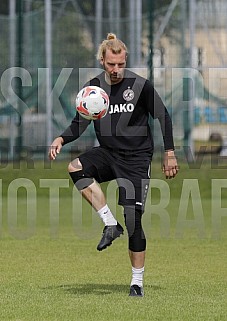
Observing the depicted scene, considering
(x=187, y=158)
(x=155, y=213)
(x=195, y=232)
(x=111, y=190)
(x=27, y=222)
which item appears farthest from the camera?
(x=187, y=158)

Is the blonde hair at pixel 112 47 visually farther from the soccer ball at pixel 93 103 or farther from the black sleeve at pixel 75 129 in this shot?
the black sleeve at pixel 75 129

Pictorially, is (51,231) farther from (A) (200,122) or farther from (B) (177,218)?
(A) (200,122)

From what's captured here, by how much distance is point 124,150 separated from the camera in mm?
8688

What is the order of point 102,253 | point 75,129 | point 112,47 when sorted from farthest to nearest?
point 102,253 → point 75,129 → point 112,47

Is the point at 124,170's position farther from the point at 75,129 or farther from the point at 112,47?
the point at 112,47

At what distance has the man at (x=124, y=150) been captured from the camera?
8.48 metres

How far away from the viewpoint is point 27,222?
15320mm

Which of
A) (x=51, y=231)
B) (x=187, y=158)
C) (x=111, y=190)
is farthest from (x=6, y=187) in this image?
(x=51, y=231)

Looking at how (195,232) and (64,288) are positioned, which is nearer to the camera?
(64,288)

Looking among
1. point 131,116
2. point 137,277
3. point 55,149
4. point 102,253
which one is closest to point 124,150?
point 131,116

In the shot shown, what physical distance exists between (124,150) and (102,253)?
3.37 metres

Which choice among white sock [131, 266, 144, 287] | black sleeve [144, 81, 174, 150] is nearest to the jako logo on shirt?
black sleeve [144, 81, 174, 150]

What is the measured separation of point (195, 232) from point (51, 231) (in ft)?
6.28

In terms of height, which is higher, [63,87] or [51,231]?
[63,87]
